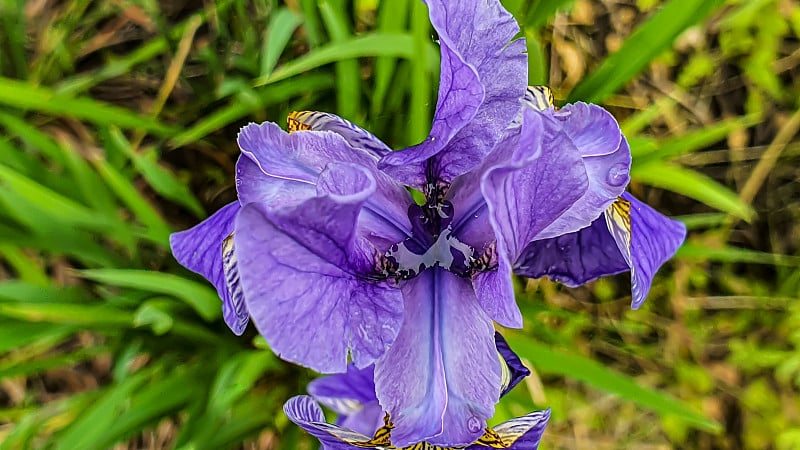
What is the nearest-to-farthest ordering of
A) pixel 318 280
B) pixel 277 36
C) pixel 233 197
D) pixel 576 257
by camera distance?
pixel 318 280, pixel 576 257, pixel 277 36, pixel 233 197

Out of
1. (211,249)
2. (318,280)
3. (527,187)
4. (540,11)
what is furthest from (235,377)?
(540,11)

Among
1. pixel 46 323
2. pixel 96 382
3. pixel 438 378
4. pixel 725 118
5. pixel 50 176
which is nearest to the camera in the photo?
pixel 438 378

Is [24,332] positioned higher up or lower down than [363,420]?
higher up

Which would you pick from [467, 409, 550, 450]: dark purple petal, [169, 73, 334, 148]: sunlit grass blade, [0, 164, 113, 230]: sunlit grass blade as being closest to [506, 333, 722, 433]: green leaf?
[467, 409, 550, 450]: dark purple petal

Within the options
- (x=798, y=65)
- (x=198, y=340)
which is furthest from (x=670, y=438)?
(x=198, y=340)

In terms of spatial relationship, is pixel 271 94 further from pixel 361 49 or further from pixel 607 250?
pixel 607 250

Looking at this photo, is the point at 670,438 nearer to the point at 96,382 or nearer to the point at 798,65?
the point at 798,65
